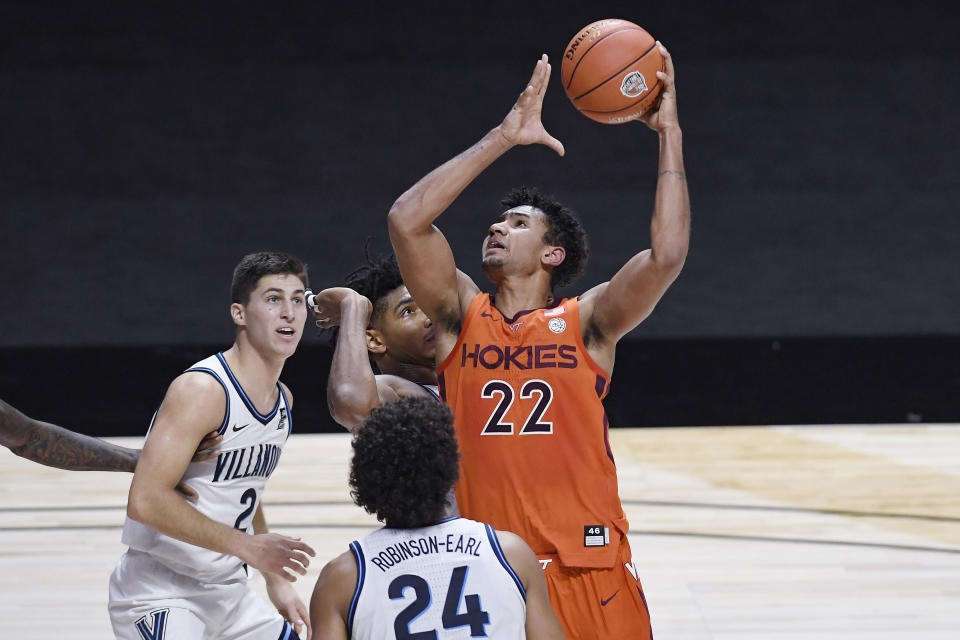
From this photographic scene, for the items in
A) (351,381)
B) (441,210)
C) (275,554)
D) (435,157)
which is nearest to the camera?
(275,554)

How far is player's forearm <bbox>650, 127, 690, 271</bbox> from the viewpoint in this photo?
282 cm

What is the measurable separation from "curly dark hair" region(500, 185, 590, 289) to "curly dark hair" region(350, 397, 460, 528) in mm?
1037

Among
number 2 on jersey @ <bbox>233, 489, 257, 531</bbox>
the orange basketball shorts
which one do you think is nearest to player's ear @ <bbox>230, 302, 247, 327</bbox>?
number 2 on jersey @ <bbox>233, 489, 257, 531</bbox>

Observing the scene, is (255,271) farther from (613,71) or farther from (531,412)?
(613,71)

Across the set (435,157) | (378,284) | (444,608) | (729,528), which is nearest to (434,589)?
(444,608)

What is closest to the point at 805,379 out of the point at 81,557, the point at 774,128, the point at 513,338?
the point at 774,128

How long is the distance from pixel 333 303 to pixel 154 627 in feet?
3.46

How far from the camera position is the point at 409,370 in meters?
3.65

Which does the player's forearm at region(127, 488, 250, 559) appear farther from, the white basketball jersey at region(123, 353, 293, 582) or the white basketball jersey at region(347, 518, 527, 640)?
the white basketball jersey at region(347, 518, 527, 640)

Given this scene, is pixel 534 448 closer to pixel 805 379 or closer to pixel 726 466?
pixel 726 466

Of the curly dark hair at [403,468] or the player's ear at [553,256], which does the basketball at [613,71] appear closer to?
the player's ear at [553,256]

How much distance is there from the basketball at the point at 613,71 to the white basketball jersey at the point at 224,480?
4.35ft

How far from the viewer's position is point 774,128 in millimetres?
13547

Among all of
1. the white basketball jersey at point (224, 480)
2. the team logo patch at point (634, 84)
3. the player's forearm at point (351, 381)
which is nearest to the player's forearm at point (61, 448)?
the white basketball jersey at point (224, 480)
